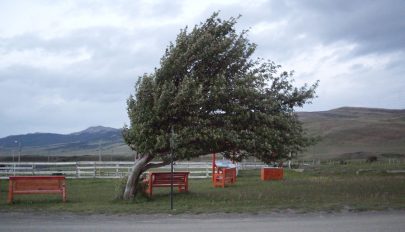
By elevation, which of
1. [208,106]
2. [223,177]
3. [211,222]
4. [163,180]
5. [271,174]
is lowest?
[211,222]

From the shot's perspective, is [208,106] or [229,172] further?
[229,172]

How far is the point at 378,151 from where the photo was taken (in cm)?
8631

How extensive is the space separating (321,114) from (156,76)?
149115 mm

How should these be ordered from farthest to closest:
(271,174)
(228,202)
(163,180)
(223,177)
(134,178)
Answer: (271,174), (223,177), (163,180), (134,178), (228,202)

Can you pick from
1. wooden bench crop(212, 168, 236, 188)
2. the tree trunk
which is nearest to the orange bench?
wooden bench crop(212, 168, 236, 188)

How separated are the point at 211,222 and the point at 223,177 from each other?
46.1 ft

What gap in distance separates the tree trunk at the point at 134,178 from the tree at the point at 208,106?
0.04 m

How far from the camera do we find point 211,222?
571 inches

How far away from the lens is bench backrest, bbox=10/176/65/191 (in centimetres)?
2097

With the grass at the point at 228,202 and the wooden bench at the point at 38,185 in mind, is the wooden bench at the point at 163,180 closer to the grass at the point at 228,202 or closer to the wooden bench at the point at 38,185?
the grass at the point at 228,202

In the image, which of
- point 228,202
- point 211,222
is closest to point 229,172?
point 228,202

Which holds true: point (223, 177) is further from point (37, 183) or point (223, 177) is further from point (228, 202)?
point (37, 183)

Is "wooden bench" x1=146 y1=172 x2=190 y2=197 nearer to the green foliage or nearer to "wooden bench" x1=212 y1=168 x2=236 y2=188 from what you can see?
the green foliage

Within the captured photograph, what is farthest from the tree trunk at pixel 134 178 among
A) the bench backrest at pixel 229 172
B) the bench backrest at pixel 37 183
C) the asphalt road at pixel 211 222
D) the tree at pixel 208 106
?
the bench backrest at pixel 229 172
